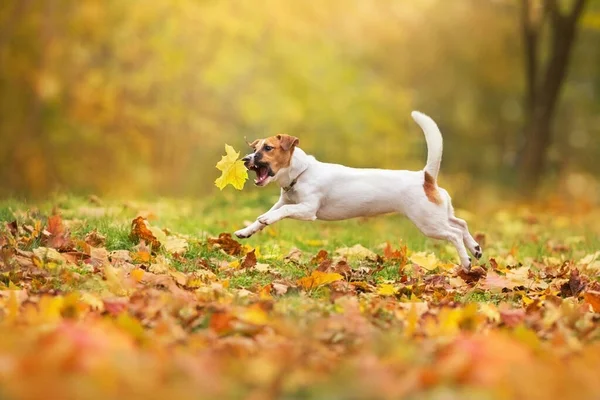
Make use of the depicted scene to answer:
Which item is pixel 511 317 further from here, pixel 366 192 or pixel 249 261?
pixel 366 192

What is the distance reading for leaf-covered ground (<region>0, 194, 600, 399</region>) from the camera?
2.53 m

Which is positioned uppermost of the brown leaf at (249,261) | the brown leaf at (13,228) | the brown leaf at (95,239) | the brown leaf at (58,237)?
the brown leaf at (249,261)

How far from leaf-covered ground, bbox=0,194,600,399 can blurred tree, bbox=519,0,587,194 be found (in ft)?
30.1

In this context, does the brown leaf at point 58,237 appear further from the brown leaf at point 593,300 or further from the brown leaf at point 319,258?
the brown leaf at point 593,300

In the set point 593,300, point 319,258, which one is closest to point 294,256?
point 319,258

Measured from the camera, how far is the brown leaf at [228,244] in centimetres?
636

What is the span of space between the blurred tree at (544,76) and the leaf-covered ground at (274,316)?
9.18 m

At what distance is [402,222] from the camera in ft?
35.8

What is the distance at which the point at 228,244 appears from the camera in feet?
21.0

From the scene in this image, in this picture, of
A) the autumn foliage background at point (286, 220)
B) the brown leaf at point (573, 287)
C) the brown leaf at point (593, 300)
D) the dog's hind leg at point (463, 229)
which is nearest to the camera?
the autumn foliage background at point (286, 220)

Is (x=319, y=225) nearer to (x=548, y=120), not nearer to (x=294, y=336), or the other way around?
(x=294, y=336)

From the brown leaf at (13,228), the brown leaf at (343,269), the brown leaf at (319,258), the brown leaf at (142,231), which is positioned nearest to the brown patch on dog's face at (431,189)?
the brown leaf at (319,258)

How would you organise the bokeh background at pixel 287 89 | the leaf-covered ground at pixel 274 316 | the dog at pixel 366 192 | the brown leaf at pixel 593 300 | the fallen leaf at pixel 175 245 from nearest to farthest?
1. the leaf-covered ground at pixel 274 316
2. the brown leaf at pixel 593 300
3. the fallen leaf at pixel 175 245
4. the dog at pixel 366 192
5. the bokeh background at pixel 287 89

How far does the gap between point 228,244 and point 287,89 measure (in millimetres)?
19132
